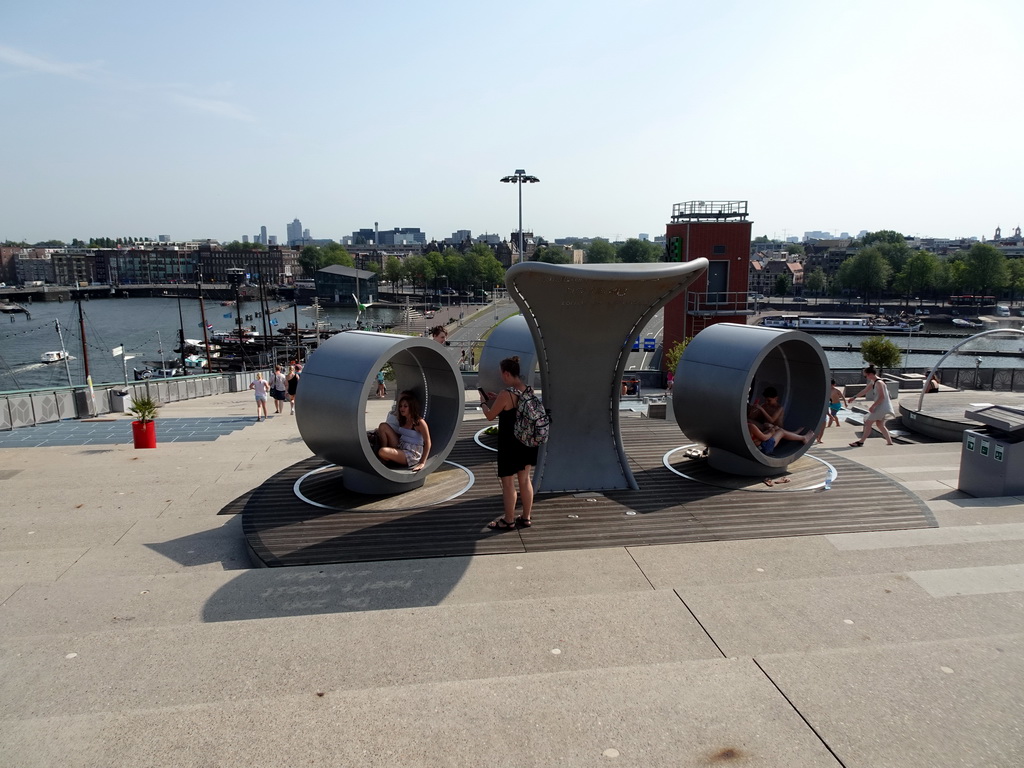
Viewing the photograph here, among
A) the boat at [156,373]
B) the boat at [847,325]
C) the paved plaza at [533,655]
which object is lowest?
the boat at [156,373]

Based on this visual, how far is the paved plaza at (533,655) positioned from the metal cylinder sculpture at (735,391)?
2523mm

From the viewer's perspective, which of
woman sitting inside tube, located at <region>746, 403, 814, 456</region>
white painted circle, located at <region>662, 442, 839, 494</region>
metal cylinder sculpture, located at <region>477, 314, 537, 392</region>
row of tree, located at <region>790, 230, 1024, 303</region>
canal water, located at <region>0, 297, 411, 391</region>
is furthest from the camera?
row of tree, located at <region>790, 230, 1024, 303</region>

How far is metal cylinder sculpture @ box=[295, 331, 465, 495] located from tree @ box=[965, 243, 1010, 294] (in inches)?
5018

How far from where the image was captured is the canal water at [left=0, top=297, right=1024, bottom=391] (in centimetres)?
6612

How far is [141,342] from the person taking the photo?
85.2 m

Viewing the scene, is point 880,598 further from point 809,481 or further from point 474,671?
point 809,481

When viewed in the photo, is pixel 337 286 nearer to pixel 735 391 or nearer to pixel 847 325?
pixel 847 325

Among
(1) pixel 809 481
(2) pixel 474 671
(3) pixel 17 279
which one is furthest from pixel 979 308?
(3) pixel 17 279

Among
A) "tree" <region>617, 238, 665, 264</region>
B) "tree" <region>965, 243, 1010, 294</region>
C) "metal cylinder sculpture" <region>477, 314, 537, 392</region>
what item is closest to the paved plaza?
"metal cylinder sculpture" <region>477, 314, 537, 392</region>

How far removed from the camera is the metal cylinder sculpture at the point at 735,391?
9.63 metres

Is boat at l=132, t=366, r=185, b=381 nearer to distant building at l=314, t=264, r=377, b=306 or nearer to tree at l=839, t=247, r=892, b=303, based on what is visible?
distant building at l=314, t=264, r=377, b=306

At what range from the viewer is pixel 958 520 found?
805cm

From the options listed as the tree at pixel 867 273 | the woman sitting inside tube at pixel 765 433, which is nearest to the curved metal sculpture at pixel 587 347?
the woman sitting inside tube at pixel 765 433

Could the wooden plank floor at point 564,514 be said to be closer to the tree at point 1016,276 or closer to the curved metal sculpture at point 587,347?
the curved metal sculpture at point 587,347
